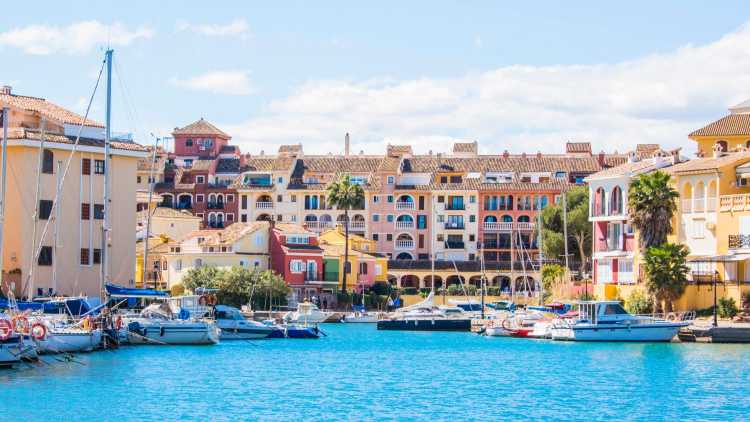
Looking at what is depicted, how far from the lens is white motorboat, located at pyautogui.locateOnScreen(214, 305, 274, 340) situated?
304ft

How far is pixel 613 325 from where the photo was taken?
283 ft

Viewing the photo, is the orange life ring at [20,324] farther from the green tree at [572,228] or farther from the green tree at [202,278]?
the green tree at [572,228]

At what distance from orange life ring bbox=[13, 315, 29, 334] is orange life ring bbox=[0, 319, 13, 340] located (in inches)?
26.1

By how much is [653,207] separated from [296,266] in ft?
146

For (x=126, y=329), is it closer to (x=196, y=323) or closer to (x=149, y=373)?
(x=196, y=323)

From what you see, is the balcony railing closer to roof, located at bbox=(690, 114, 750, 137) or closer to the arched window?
the arched window

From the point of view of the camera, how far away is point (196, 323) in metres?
83.3

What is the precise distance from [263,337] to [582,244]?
50.0 m

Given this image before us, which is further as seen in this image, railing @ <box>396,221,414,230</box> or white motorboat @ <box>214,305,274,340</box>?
railing @ <box>396,221,414,230</box>

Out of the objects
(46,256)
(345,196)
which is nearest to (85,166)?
(46,256)

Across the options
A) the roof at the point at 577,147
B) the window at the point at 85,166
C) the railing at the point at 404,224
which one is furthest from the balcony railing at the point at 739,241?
the roof at the point at 577,147

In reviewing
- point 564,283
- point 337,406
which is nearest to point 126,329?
point 337,406

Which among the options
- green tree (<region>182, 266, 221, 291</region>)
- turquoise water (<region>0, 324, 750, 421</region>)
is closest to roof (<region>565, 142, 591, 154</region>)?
green tree (<region>182, 266, 221, 291</region>)

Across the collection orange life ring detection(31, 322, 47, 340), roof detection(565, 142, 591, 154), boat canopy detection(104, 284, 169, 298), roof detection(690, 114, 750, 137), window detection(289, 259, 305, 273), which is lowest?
orange life ring detection(31, 322, 47, 340)
